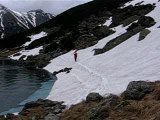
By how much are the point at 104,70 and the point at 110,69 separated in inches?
45.3

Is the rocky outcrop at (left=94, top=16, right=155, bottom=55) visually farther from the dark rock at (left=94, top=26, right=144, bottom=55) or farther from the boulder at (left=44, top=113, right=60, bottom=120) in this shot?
the boulder at (left=44, top=113, right=60, bottom=120)

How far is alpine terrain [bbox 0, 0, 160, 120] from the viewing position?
70.5ft

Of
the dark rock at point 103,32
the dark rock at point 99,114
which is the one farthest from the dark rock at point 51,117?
the dark rock at point 103,32

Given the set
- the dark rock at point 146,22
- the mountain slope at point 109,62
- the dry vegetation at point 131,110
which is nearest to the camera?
the dry vegetation at point 131,110

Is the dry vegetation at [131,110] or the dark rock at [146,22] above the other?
the dark rock at [146,22]

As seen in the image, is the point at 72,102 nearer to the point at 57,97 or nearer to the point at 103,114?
the point at 57,97

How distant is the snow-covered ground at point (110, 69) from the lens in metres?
31.4

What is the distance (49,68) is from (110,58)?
1704 centimetres

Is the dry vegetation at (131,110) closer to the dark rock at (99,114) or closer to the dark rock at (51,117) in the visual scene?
the dark rock at (99,114)

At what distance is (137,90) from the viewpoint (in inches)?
920

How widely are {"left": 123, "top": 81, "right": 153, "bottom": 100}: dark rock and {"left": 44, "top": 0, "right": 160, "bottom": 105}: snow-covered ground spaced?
3.37 m

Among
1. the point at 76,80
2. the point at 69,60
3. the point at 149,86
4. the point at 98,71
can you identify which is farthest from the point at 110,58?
the point at 149,86

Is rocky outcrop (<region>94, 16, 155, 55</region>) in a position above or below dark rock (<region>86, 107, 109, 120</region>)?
above

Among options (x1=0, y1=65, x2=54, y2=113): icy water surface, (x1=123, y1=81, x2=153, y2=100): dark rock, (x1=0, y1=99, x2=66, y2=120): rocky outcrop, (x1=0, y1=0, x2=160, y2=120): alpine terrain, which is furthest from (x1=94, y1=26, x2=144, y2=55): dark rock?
(x1=123, y1=81, x2=153, y2=100): dark rock
